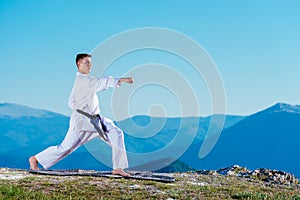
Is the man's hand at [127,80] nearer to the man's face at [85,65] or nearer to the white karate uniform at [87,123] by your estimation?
the white karate uniform at [87,123]

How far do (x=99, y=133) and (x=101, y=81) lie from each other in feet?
5.00

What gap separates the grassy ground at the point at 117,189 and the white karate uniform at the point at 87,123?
2.99 ft

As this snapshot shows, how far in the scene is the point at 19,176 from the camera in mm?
14578

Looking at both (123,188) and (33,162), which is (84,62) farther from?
(123,188)

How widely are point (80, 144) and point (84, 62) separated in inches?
94.2

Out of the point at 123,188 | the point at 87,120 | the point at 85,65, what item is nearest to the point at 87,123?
the point at 87,120

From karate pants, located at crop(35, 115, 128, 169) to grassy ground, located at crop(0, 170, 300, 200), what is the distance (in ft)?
2.22

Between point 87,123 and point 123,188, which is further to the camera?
point 87,123

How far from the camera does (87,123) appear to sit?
15.0 m

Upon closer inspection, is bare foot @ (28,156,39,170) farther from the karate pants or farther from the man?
the man

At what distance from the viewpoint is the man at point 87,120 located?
14.6 m

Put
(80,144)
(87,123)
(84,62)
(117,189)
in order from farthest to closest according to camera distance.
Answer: (80,144)
(87,123)
(84,62)
(117,189)

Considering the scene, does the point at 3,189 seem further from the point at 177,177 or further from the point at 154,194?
the point at 177,177

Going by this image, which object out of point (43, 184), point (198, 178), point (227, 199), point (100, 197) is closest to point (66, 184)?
point (43, 184)
